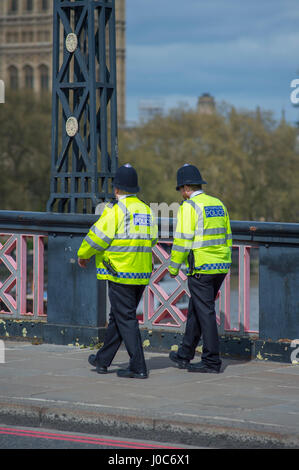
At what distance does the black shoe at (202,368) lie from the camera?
8.79 metres

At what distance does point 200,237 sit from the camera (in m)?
8.66

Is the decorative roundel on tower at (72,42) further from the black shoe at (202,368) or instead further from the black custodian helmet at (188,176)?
the black shoe at (202,368)

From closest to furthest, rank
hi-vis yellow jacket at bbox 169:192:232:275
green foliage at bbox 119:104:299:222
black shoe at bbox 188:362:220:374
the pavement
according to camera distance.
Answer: the pavement → hi-vis yellow jacket at bbox 169:192:232:275 → black shoe at bbox 188:362:220:374 → green foliage at bbox 119:104:299:222

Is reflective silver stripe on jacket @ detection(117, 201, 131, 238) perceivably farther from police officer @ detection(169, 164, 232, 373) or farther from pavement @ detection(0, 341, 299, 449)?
pavement @ detection(0, 341, 299, 449)

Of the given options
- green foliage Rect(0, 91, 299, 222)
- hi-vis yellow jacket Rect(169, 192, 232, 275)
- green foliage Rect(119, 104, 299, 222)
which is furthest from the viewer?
green foliage Rect(119, 104, 299, 222)

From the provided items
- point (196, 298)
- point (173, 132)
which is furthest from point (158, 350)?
point (173, 132)

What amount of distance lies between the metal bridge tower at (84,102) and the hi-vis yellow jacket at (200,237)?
2.13 meters

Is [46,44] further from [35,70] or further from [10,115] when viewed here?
[10,115]

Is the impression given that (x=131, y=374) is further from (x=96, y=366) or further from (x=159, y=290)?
(x=159, y=290)

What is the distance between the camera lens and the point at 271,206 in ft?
273

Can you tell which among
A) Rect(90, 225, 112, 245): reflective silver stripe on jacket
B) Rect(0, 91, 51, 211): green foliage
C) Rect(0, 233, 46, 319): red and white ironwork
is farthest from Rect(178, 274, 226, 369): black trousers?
Rect(0, 91, 51, 211): green foliage

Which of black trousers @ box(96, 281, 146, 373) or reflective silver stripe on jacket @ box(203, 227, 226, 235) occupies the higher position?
reflective silver stripe on jacket @ box(203, 227, 226, 235)

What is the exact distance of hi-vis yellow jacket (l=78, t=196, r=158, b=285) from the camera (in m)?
8.42

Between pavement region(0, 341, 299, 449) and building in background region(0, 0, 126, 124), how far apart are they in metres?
140
